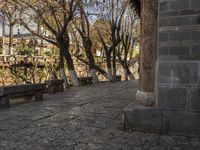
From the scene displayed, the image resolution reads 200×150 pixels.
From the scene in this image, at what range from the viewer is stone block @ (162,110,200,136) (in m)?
5.11

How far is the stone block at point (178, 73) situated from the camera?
5129 millimetres

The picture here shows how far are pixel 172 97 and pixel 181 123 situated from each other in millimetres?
448

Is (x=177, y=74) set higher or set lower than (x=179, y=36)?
lower

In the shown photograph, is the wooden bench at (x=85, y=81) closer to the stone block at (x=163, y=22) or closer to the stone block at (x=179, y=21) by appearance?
the stone block at (x=163, y=22)

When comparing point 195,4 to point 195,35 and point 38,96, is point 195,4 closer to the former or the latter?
point 195,35

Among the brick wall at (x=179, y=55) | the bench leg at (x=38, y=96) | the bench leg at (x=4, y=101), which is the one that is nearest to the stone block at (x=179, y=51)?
the brick wall at (x=179, y=55)

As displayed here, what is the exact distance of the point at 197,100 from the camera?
509cm

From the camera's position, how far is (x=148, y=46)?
5.81 metres

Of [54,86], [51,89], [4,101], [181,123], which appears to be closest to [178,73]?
[181,123]

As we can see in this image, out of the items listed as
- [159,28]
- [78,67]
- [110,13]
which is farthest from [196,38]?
[78,67]

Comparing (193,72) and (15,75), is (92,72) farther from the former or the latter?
(193,72)

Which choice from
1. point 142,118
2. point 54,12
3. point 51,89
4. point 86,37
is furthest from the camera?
point 86,37

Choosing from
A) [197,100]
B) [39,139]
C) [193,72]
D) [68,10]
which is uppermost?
[68,10]

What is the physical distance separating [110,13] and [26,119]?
661 inches
